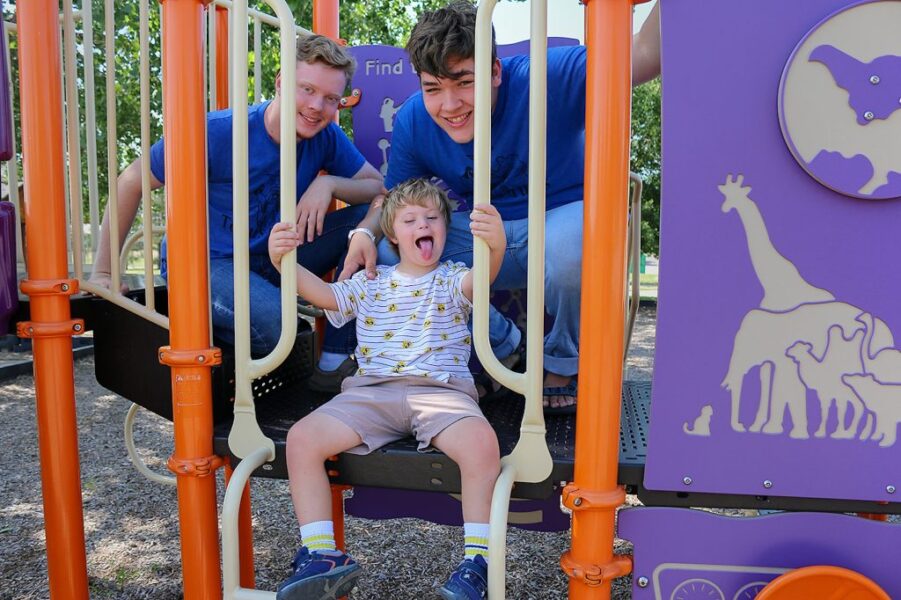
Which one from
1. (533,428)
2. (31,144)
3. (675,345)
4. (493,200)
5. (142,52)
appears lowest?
(533,428)

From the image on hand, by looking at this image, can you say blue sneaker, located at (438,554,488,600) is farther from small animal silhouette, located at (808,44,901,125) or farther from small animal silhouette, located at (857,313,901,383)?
small animal silhouette, located at (808,44,901,125)

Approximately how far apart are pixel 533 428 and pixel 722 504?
1.35 feet

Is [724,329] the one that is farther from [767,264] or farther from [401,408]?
[401,408]

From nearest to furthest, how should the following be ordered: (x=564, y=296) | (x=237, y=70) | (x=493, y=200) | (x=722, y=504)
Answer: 1. (x=722, y=504)
2. (x=237, y=70)
3. (x=564, y=296)
4. (x=493, y=200)

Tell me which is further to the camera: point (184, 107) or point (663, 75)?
point (184, 107)

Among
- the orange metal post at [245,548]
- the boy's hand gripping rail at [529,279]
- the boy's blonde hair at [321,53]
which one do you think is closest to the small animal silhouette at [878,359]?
the boy's hand gripping rail at [529,279]

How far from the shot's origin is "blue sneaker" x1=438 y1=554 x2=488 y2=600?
150 centimetres

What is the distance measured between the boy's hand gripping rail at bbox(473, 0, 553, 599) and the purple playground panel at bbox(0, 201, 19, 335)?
4.44 feet

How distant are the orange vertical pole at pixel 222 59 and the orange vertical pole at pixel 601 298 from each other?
64.4 inches

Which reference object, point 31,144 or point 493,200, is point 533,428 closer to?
point 493,200

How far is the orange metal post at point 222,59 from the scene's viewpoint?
269 cm

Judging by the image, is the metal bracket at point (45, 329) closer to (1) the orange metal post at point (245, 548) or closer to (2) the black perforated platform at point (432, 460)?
(2) the black perforated platform at point (432, 460)

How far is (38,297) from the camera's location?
6.48 ft

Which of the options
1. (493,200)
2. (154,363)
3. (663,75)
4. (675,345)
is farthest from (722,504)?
(154,363)
